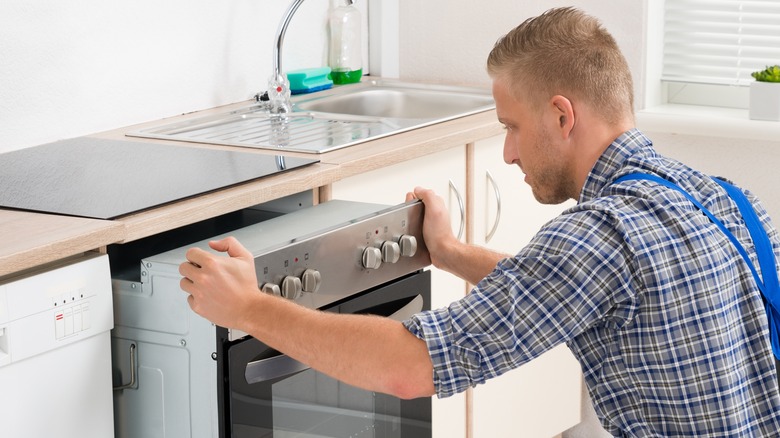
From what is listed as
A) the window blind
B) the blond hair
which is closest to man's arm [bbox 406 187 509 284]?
the blond hair

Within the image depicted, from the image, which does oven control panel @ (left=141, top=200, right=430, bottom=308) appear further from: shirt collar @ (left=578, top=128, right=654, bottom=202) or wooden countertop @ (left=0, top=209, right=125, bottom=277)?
shirt collar @ (left=578, top=128, right=654, bottom=202)

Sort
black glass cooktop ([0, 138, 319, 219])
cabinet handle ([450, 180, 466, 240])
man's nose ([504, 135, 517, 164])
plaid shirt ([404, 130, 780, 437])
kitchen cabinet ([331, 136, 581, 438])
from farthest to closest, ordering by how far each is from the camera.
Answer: cabinet handle ([450, 180, 466, 240]) < kitchen cabinet ([331, 136, 581, 438]) < black glass cooktop ([0, 138, 319, 219]) < man's nose ([504, 135, 517, 164]) < plaid shirt ([404, 130, 780, 437])

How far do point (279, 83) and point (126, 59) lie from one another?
34 cm

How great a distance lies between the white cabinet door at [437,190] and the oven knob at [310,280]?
391mm

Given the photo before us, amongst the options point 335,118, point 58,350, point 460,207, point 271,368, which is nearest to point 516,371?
point 460,207

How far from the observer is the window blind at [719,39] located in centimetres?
275

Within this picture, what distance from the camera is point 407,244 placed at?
1787 mm

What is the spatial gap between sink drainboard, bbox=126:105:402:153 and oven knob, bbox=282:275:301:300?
0.51m

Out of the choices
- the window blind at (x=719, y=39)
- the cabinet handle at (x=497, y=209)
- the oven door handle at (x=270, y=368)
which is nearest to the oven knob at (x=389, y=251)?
the oven door handle at (x=270, y=368)

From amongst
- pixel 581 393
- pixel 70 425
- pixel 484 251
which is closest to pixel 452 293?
pixel 484 251

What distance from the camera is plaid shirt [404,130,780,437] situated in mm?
1246

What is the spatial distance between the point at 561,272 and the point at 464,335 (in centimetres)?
13

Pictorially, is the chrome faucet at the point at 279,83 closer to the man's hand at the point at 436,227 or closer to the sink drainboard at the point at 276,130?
the sink drainboard at the point at 276,130

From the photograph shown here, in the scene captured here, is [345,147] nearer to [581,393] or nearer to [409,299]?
[409,299]
